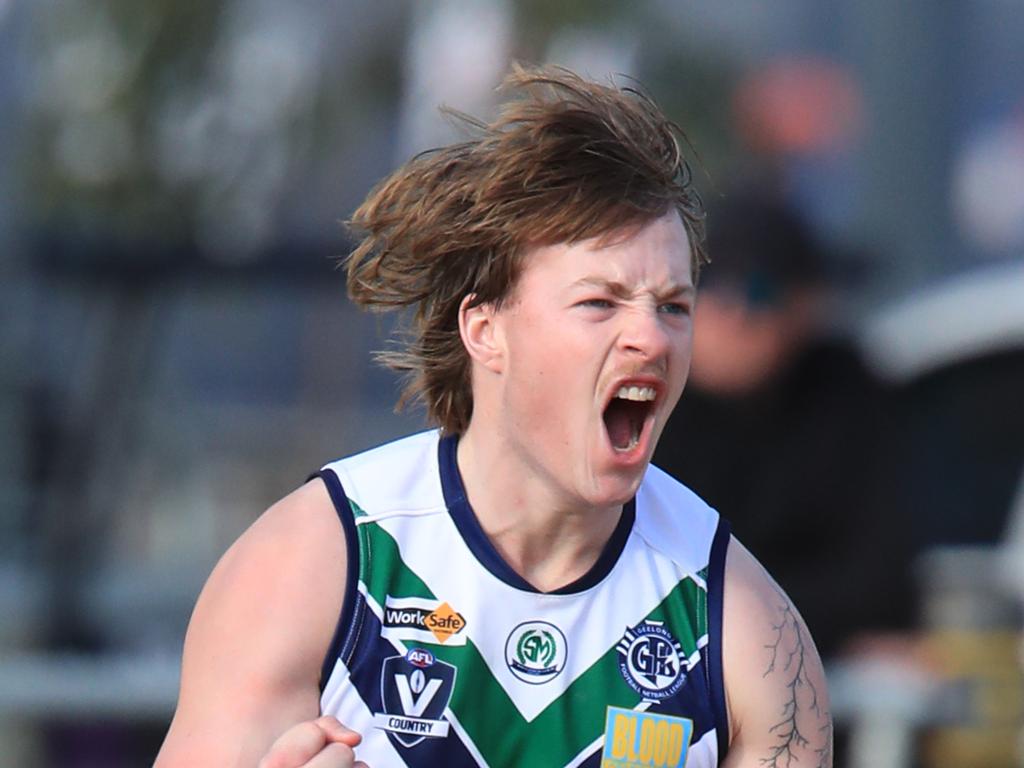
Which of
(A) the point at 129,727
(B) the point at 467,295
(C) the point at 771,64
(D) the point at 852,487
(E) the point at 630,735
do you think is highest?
(C) the point at 771,64

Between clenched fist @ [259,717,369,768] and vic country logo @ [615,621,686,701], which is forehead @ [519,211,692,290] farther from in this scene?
clenched fist @ [259,717,369,768]

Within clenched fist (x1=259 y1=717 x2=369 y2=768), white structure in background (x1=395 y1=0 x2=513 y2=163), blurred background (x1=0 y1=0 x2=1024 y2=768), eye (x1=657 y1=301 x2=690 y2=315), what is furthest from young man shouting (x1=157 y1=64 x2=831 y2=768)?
white structure in background (x1=395 y1=0 x2=513 y2=163)

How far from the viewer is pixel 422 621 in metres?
2.79

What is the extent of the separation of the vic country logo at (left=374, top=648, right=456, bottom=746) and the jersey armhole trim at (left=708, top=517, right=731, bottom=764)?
17.3 inches

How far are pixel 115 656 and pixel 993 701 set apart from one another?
10.6 ft

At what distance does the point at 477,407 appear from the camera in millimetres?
3012

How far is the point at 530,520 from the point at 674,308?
17.2 inches

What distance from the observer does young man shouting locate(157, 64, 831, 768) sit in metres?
2.72

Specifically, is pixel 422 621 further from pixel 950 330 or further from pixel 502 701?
pixel 950 330

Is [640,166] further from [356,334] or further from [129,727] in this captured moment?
[356,334]

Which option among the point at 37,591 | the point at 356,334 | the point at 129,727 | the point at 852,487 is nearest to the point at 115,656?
the point at 37,591

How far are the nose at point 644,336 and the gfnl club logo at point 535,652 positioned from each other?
49 cm

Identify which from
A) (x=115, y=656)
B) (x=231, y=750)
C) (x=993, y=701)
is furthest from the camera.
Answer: (x=115, y=656)

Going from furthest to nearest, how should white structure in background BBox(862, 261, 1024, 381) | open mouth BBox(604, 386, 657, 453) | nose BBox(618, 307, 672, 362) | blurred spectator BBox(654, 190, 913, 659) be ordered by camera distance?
1. white structure in background BBox(862, 261, 1024, 381)
2. blurred spectator BBox(654, 190, 913, 659)
3. open mouth BBox(604, 386, 657, 453)
4. nose BBox(618, 307, 672, 362)
